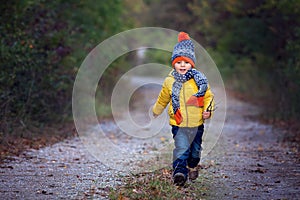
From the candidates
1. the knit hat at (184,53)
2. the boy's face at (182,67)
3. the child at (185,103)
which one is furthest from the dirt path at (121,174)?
the knit hat at (184,53)

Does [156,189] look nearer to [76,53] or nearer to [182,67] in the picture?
[182,67]

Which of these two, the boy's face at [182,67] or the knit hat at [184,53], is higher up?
the knit hat at [184,53]

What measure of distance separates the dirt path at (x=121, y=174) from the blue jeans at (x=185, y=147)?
459mm

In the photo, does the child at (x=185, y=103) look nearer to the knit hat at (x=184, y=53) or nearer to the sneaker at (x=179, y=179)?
the knit hat at (x=184, y=53)

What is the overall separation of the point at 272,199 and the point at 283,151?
4.26 m

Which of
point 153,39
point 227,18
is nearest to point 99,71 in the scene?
point 227,18

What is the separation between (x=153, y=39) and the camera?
1860 inches

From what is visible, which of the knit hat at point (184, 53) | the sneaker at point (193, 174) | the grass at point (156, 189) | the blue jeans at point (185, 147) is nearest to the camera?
the grass at point (156, 189)

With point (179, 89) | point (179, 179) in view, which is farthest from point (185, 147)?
point (179, 89)

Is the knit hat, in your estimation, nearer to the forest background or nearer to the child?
the child

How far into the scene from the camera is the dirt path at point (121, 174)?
20.9 feet

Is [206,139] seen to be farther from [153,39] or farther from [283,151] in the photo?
[153,39]

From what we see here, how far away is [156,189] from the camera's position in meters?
6.00

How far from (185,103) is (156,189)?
51.1 inches
